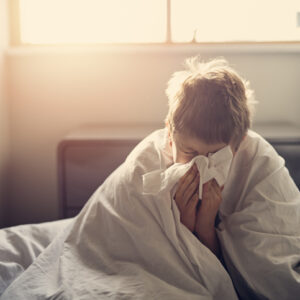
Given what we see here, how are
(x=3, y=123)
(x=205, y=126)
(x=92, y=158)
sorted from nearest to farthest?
(x=205, y=126)
(x=92, y=158)
(x=3, y=123)

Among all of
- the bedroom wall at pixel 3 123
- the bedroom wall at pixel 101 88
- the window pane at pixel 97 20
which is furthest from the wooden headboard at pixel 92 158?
the window pane at pixel 97 20

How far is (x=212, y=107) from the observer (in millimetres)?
973

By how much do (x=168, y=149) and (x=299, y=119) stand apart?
907 mm

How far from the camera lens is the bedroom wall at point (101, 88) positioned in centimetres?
176

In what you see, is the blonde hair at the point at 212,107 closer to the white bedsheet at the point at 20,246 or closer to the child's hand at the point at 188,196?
the child's hand at the point at 188,196

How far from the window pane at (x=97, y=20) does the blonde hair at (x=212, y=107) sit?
2.78 feet

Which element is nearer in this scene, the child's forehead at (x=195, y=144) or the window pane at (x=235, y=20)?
the child's forehead at (x=195, y=144)

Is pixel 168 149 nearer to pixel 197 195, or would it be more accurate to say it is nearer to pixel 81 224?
pixel 197 195

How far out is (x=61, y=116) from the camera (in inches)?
71.7

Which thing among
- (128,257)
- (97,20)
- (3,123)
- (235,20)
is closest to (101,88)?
(97,20)

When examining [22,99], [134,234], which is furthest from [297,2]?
[134,234]

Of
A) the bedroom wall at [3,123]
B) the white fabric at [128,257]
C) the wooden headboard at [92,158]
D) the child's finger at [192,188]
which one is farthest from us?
the bedroom wall at [3,123]

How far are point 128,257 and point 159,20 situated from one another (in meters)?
1.12

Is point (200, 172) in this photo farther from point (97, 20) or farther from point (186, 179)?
point (97, 20)
